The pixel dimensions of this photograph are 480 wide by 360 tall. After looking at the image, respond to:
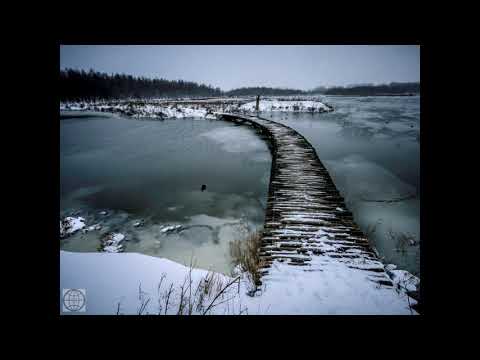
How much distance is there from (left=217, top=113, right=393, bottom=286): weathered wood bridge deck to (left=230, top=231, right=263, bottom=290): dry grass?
168 millimetres

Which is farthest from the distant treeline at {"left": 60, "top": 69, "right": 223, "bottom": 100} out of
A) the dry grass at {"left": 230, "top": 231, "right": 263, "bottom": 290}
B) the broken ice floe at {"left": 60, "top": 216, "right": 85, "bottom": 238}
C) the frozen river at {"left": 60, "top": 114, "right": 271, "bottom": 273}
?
the dry grass at {"left": 230, "top": 231, "right": 263, "bottom": 290}

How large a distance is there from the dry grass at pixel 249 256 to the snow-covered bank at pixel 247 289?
0.15 m

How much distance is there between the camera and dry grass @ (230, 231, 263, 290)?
351cm

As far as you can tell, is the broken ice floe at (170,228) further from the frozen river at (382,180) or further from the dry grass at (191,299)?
the frozen river at (382,180)

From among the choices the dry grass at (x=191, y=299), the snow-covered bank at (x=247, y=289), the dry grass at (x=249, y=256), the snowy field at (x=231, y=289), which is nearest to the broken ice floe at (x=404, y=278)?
the snowy field at (x=231, y=289)

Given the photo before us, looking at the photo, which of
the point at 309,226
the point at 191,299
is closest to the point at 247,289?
the point at 191,299

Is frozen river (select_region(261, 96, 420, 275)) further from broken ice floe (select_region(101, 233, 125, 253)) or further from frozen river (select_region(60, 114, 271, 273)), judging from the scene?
broken ice floe (select_region(101, 233, 125, 253))

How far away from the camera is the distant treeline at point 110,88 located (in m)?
60.0
